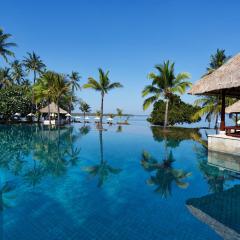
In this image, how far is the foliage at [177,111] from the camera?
99.4 feet

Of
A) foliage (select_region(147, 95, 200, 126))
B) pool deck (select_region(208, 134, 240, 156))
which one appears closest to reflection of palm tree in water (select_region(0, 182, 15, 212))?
pool deck (select_region(208, 134, 240, 156))

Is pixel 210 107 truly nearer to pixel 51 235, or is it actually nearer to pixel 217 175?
pixel 217 175

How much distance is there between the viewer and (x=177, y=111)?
3042 centimetres

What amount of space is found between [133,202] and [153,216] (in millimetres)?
936

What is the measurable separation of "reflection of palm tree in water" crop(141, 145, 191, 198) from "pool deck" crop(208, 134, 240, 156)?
2.92m

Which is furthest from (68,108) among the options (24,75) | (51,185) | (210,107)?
(51,185)

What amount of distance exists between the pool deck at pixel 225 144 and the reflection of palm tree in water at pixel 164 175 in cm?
292

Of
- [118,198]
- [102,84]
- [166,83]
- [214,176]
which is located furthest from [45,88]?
[118,198]

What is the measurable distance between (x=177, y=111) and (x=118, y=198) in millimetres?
25702

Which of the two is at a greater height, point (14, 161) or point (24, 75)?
point (24, 75)

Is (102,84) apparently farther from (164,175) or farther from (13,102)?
(164,175)

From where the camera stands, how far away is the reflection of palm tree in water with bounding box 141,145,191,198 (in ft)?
22.6

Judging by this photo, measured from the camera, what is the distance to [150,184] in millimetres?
7293

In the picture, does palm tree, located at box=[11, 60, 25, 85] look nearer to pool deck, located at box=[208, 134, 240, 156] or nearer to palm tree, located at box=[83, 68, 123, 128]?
palm tree, located at box=[83, 68, 123, 128]
